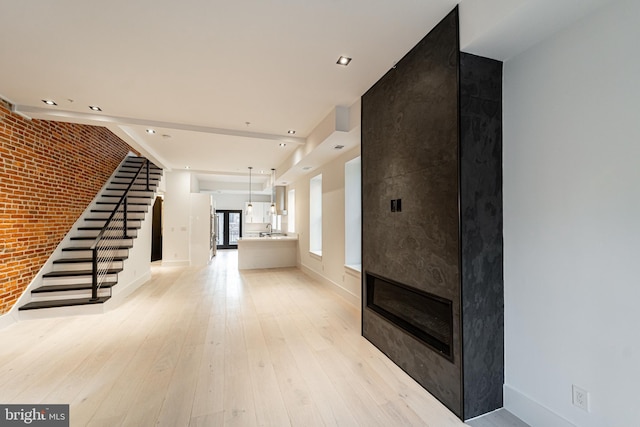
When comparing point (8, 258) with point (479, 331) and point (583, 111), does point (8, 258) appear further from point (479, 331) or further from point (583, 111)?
point (583, 111)

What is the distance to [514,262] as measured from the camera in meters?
1.88

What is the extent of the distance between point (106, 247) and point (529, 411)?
6.08 meters

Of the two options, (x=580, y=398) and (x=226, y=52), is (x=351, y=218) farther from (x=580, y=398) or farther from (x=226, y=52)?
(x=580, y=398)

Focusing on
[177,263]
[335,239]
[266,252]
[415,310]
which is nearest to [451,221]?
[415,310]

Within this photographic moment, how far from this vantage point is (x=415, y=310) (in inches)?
92.9

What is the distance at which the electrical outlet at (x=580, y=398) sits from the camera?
1502mm

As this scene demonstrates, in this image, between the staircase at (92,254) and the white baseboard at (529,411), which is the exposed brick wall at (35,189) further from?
the white baseboard at (529,411)

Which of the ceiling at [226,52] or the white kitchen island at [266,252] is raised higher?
the ceiling at [226,52]

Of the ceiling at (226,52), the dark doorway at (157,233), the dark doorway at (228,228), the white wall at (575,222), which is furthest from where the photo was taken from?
the dark doorway at (228,228)

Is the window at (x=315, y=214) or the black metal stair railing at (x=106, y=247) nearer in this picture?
the black metal stair railing at (x=106, y=247)

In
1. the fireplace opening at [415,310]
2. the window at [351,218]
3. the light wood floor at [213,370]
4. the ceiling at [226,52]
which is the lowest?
the light wood floor at [213,370]

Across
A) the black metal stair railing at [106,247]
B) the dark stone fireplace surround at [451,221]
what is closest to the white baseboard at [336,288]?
the dark stone fireplace surround at [451,221]

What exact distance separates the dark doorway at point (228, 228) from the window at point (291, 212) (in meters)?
4.47

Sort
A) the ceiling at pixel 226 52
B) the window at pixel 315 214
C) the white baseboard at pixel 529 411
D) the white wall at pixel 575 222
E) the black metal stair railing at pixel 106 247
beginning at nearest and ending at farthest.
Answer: the white wall at pixel 575 222, the white baseboard at pixel 529 411, the ceiling at pixel 226 52, the black metal stair railing at pixel 106 247, the window at pixel 315 214
